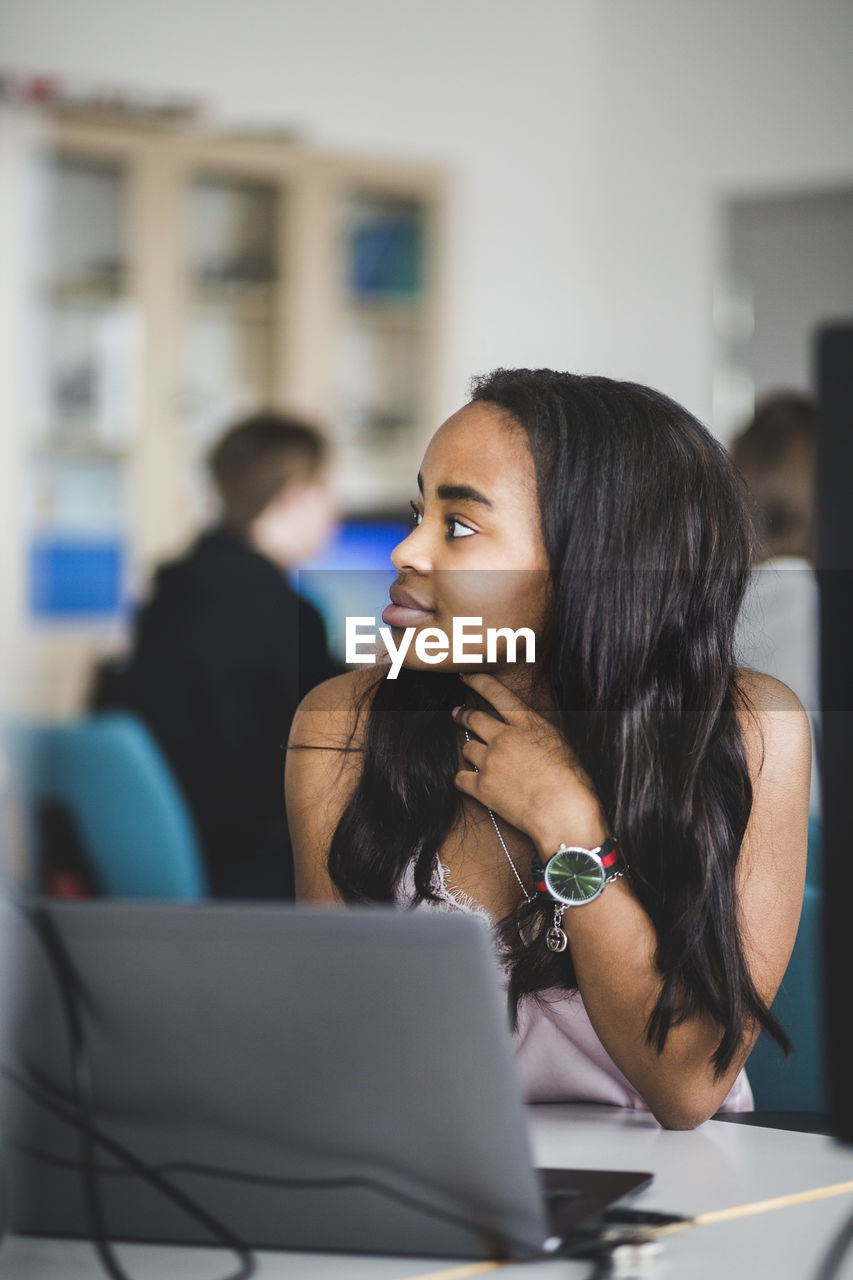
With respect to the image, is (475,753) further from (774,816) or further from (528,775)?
(774,816)

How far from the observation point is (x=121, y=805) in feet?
6.40

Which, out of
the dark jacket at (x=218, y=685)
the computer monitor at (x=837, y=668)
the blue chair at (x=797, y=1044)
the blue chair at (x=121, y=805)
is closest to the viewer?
the computer monitor at (x=837, y=668)

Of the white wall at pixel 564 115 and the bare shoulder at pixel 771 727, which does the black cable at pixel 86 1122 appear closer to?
the bare shoulder at pixel 771 727

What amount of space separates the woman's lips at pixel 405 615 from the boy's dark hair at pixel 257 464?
4.22 feet

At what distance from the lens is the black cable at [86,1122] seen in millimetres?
593

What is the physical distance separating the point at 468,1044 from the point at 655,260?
13.2ft

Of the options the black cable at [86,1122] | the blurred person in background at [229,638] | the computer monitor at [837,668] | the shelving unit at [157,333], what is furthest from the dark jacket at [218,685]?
the shelving unit at [157,333]

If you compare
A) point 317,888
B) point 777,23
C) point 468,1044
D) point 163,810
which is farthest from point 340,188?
point 468,1044

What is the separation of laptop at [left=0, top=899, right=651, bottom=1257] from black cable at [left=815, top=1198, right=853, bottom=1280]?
0.32ft

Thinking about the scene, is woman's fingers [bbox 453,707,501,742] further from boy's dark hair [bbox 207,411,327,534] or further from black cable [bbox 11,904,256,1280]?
boy's dark hair [bbox 207,411,327,534]

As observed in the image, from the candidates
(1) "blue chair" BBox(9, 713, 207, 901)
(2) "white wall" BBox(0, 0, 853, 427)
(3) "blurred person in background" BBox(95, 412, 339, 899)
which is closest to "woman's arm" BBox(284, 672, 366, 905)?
(3) "blurred person in background" BBox(95, 412, 339, 899)

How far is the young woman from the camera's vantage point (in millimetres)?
735

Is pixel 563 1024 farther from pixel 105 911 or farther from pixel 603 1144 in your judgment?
pixel 105 911

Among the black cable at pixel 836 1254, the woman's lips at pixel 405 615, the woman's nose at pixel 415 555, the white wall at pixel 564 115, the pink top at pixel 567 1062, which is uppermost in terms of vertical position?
the white wall at pixel 564 115
